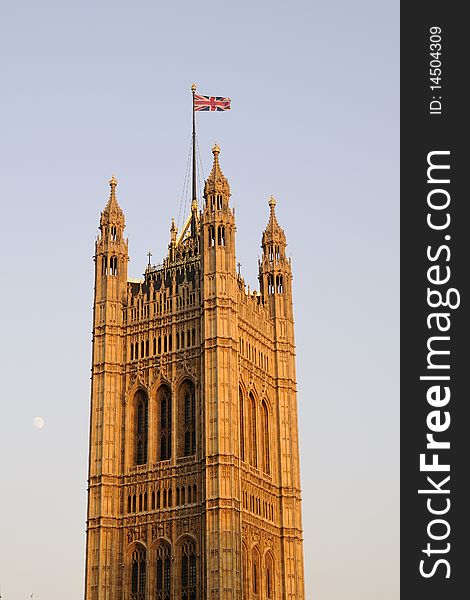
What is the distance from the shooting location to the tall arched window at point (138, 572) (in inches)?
2830

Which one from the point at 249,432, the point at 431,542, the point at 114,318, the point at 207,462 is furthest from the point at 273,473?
the point at 431,542

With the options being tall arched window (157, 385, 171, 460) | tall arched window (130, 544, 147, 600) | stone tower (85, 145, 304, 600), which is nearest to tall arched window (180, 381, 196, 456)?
stone tower (85, 145, 304, 600)

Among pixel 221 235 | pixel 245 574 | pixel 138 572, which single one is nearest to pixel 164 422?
pixel 138 572

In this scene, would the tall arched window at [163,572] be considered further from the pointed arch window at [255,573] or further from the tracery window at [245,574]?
the pointed arch window at [255,573]

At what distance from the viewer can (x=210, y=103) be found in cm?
8150

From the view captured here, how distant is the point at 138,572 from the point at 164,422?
9722 millimetres

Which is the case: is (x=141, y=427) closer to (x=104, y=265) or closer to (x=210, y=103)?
(x=104, y=265)

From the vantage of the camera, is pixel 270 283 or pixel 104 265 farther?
pixel 270 283

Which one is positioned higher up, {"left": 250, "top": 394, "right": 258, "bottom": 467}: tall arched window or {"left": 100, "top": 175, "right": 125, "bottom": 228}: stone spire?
{"left": 100, "top": 175, "right": 125, "bottom": 228}: stone spire

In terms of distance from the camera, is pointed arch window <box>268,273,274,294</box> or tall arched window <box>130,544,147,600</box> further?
pointed arch window <box>268,273,274,294</box>

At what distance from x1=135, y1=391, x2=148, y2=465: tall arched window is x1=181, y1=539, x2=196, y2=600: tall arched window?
6.95 m

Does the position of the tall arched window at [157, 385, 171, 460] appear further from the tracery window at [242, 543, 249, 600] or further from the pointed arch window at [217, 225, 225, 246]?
the pointed arch window at [217, 225, 225, 246]

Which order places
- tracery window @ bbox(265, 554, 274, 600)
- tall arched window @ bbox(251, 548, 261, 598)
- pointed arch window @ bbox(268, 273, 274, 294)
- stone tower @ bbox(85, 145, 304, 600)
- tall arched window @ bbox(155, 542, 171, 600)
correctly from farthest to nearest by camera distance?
pointed arch window @ bbox(268, 273, 274, 294) → tracery window @ bbox(265, 554, 274, 600) → tall arched window @ bbox(251, 548, 261, 598) → tall arched window @ bbox(155, 542, 171, 600) → stone tower @ bbox(85, 145, 304, 600)

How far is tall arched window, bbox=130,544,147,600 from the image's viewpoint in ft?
236
